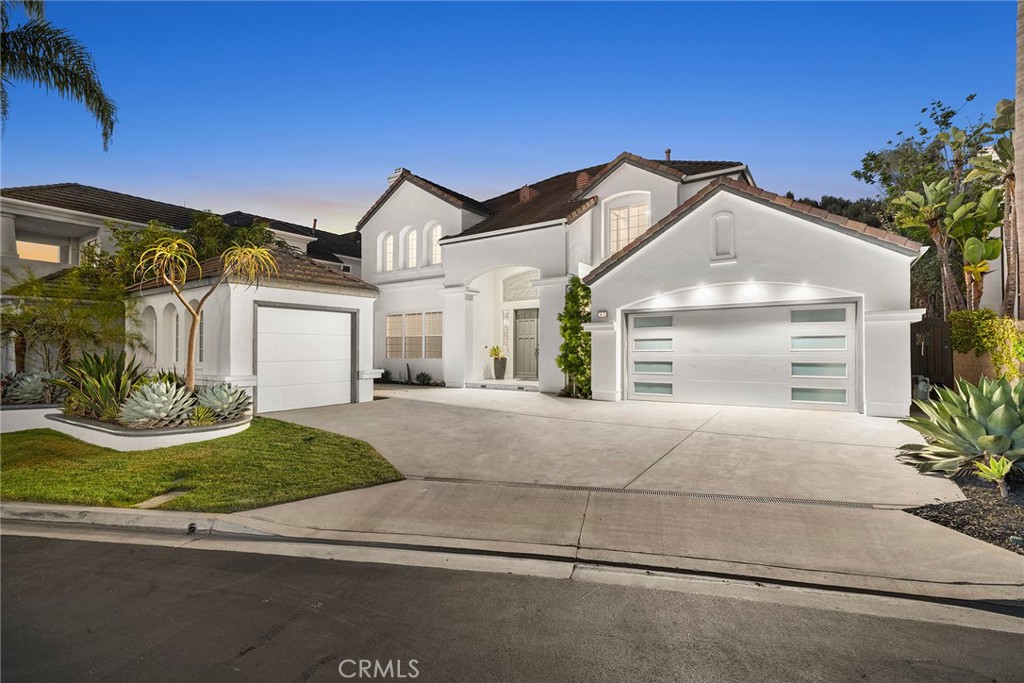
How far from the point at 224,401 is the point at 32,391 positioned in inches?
225

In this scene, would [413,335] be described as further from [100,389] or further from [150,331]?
[100,389]

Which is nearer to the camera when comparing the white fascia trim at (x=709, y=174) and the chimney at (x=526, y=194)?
the white fascia trim at (x=709, y=174)

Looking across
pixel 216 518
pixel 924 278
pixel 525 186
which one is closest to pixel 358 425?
pixel 216 518

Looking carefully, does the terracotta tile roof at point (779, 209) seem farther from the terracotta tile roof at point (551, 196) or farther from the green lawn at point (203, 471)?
the green lawn at point (203, 471)

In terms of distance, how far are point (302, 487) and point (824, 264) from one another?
11.2 meters

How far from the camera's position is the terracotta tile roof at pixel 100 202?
17516mm

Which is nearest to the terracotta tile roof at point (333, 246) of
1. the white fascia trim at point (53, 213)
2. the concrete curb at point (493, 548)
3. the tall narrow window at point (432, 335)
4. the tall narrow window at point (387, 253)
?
the tall narrow window at point (387, 253)

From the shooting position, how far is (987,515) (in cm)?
490

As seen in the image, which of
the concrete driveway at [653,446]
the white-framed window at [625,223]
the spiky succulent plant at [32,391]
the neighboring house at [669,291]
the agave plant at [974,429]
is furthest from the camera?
the white-framed window at [625,223]

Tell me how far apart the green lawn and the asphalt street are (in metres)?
1.95

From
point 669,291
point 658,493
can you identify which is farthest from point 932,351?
point 658,493

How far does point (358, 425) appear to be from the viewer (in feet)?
34.1

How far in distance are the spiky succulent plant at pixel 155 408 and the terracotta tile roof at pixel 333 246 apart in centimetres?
1589

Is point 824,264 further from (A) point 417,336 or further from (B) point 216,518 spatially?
(A) point 417,336
